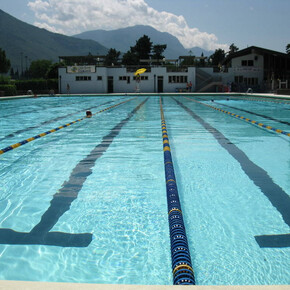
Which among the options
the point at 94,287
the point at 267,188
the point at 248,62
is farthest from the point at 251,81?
the point at 94,287

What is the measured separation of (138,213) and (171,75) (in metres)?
37.8

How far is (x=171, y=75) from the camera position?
132ft

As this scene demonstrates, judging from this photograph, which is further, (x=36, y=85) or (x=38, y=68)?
(x=38, y=68)

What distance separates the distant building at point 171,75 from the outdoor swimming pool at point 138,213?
1317 inches

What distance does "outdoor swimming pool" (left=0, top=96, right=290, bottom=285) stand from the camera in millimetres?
2584

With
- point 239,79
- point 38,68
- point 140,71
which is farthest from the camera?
point 38,68

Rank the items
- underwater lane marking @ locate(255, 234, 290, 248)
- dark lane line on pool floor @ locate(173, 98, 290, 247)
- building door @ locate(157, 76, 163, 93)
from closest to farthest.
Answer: underwater lane marking @ locate(255, 234, 290, 248) → dark lane line on pool floor @ locate(173, 98, 290, 247) → building door @ locate(157, 76, 163, 93)

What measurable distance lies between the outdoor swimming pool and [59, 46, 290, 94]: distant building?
33458mm

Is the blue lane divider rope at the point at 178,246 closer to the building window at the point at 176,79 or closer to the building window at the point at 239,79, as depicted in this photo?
the building window at the point at 176,79

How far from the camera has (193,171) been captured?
534 centimetres

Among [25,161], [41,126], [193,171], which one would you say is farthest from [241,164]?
[41,126]

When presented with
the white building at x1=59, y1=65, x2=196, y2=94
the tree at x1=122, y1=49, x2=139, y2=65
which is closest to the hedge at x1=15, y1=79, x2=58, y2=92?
the white building at x1=59, y1=65, x2=196, y2=94

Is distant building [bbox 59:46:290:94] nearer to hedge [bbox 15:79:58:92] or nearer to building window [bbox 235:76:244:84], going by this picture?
building window [bbox 235:76:244:84]

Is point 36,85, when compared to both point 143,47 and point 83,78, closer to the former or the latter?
point 83,78
